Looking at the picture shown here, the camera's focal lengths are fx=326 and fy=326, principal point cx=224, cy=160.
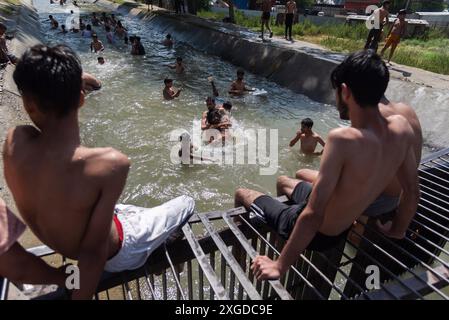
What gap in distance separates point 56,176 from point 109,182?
27 centimetres

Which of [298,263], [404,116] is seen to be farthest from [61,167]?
[404,116]

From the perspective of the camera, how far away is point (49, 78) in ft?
5.17

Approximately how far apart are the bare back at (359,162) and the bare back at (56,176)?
130 cm

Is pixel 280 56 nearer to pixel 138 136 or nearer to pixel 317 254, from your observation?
pixel 138 136

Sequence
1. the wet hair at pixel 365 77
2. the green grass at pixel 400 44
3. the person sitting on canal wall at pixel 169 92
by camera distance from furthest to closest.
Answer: the green grass at pixel 400 44, the person sitting on canal wall at pixel 169 92, the wet hair at pixel 365 77

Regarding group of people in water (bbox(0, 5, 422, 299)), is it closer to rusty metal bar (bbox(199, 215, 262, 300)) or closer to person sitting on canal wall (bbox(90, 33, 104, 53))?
rusty metal bar (bbox(199, 215, 262, 300))

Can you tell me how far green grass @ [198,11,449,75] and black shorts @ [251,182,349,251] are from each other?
34.4 feet

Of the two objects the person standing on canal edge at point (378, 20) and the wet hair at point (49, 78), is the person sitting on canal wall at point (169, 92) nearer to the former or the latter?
the person standing on canal edge at point (378, 20)

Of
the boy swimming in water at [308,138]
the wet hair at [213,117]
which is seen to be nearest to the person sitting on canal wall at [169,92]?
the wet hair at [213,117]

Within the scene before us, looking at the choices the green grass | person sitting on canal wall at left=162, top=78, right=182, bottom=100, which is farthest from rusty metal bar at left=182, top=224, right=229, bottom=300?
the green grass

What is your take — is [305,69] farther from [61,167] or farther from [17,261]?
[17,261]

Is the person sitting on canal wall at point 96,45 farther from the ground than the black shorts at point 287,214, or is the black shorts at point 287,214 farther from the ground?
the black shorts at point 287,214

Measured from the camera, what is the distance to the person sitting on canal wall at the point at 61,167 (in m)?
1.61


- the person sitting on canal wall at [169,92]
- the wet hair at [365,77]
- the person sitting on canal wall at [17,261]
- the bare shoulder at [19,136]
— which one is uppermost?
the wet hair at [365,77]
